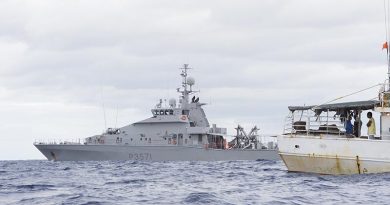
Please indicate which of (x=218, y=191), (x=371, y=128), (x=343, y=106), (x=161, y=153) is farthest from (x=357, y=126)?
(x=161, y=153)

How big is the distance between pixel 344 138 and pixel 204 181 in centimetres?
686

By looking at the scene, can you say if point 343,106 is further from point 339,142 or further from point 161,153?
point 161,153

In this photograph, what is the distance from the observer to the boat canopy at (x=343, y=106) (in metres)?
34.7

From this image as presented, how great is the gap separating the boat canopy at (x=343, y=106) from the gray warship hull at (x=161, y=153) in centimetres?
4143

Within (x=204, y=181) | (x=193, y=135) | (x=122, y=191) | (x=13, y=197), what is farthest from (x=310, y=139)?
(x=193, y=135)

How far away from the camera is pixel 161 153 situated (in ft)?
265

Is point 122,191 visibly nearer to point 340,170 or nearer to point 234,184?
point 234,184

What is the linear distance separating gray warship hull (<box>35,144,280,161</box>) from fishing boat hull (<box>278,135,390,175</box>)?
1677 inches

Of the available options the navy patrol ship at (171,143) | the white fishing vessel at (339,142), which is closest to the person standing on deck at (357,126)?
the white fishing vessel at (339,142)

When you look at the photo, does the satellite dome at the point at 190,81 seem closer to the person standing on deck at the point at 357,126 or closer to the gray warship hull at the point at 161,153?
the gray warship hull at the point at 161,153

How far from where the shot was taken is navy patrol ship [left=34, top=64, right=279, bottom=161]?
79.8 meters

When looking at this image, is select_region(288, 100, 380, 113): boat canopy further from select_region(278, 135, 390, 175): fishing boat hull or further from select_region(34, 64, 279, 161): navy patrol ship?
select_region(34, 64, 279, 161): navy patrol ship

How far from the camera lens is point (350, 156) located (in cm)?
3353

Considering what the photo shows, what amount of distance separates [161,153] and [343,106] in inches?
1838
